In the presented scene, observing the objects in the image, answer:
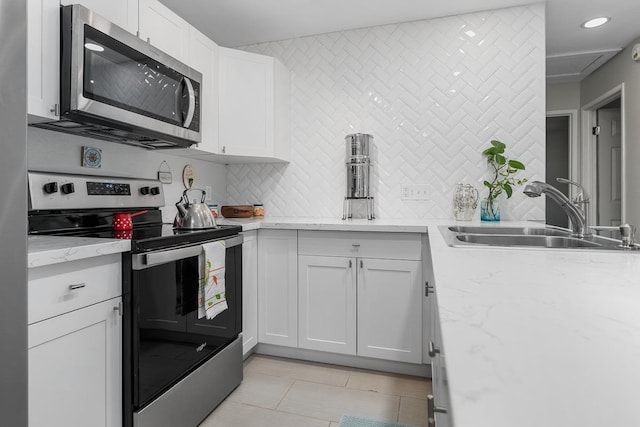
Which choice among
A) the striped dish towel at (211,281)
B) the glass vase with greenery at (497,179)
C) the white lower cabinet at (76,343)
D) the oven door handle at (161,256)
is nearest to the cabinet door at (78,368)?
the white lower cabinet at (76,343)

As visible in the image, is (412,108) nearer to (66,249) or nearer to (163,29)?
(163,29)

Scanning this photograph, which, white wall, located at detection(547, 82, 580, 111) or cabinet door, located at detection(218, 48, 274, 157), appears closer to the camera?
cabinet door, located at detection(218, 48, 274, 157)

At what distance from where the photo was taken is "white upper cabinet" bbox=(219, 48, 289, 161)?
265 centimetres

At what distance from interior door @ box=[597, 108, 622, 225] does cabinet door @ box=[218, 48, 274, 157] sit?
343 cm

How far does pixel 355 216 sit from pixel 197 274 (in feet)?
4.61

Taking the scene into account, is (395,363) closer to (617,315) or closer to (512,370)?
(617,315)

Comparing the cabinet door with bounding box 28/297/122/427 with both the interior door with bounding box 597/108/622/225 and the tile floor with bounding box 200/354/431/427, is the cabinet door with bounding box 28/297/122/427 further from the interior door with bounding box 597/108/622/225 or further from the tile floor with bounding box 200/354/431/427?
the interior door with bounding box 597/108/622/225

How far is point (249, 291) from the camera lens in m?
2.40

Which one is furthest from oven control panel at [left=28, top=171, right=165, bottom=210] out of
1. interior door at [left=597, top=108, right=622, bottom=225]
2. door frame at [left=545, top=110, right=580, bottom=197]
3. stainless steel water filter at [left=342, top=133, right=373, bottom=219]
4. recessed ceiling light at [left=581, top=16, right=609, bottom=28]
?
interior door at [left=597, top=108, right=622, bottom=225]

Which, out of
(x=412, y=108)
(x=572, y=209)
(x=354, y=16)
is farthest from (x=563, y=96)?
(x=572, y=209)

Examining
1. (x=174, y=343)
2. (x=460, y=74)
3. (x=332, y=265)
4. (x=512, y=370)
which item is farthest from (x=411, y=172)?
(x=512, y=370)

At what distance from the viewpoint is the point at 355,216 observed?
284 cm

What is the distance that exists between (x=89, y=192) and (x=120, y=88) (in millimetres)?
533

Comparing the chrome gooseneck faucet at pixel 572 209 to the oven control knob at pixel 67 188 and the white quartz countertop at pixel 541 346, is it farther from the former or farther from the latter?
the oven control knob at pixel 67 188
